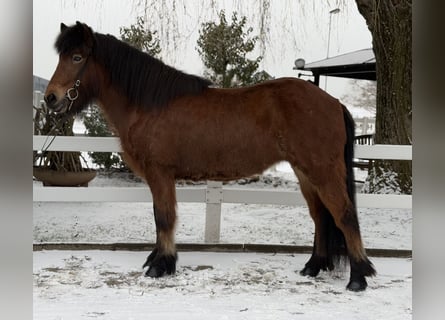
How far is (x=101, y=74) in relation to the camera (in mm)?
3508

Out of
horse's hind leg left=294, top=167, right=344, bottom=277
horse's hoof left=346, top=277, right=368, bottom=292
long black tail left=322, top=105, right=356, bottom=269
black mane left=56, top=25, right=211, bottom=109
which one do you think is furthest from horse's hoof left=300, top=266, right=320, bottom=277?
black mane left=56, top=25, right=211, bottom=109

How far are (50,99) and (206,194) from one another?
179cm

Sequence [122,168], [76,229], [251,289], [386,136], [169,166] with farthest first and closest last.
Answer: [122,168] < [386,136] < [76,229] < [169,166] < [251,289]

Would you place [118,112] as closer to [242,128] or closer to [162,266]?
[242,128]

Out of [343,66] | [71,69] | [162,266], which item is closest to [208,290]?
[162,266]

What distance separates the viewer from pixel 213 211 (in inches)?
171

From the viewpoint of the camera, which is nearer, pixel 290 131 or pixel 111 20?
pixel 290 131

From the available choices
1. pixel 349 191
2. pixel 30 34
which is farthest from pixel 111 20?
pixel 30 34

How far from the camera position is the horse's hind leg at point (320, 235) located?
11.4 ft

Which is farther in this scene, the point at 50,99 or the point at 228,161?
the point at 228,161

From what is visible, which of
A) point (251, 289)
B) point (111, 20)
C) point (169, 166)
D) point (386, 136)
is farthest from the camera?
point (386, 136)

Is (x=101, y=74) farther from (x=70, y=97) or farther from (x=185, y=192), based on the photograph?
(x=185, y=192)

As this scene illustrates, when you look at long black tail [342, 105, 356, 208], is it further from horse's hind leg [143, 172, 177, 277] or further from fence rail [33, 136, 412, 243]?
horse's hind leg [143, 172, 177, 277]

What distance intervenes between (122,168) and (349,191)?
178 inches
